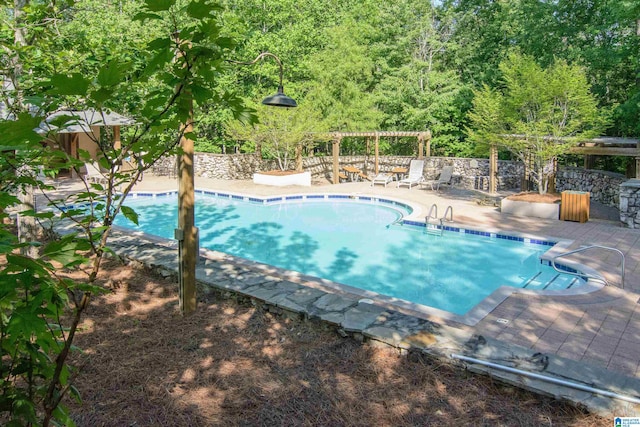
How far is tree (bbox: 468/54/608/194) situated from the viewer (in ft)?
39.5

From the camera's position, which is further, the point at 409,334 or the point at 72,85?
the point at 409,334

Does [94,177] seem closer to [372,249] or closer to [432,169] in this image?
[372,249]

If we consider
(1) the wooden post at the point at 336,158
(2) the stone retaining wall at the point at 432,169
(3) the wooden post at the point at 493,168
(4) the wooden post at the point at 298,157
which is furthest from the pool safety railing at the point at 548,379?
(4) the wooden post at the point at 298,157

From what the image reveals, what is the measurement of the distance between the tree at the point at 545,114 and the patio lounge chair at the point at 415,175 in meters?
4.13

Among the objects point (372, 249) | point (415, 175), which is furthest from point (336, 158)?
point (372, 249)

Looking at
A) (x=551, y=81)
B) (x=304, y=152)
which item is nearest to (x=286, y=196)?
(x=304, y=152)

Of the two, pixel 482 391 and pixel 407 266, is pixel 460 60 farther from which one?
pixel 482 391

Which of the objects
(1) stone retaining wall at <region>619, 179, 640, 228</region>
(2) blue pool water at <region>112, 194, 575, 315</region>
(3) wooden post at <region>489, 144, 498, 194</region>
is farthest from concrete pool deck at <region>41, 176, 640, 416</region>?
(3) wooden post at <region>489, 144, 498, 194</region>

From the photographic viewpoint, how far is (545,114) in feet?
41.1

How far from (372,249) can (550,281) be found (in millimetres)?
3657

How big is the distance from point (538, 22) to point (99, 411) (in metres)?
21.2

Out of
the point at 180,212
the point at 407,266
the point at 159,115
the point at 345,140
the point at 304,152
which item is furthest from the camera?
the point at 345,140

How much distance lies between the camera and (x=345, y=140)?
2511cm

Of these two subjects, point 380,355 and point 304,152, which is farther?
point 304,152
